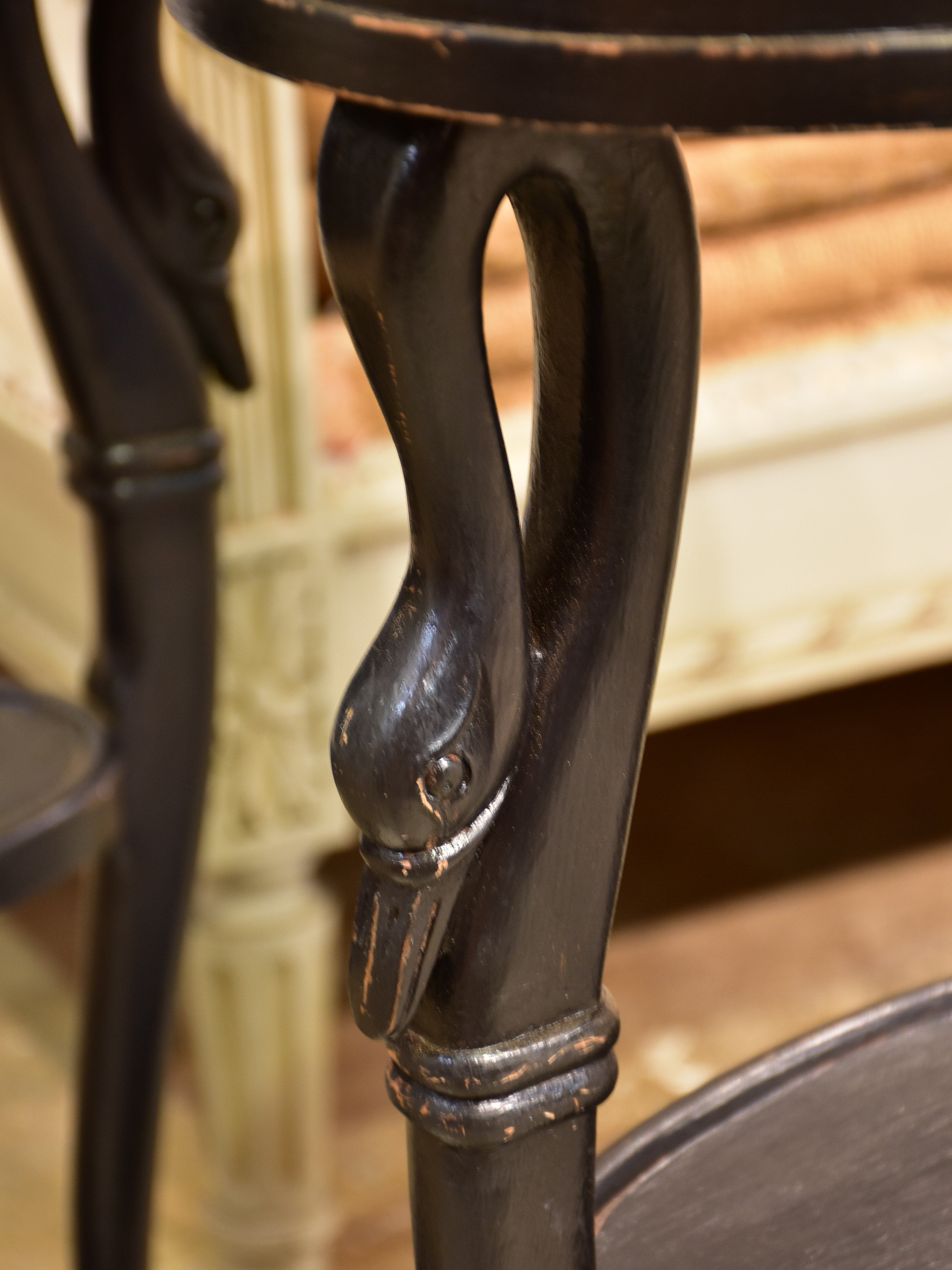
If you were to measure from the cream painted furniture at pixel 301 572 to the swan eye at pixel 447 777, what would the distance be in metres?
0.57

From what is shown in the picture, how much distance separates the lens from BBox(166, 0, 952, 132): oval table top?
0.23 metres

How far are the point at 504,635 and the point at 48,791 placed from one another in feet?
1.34

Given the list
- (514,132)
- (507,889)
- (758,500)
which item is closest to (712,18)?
(514,132)

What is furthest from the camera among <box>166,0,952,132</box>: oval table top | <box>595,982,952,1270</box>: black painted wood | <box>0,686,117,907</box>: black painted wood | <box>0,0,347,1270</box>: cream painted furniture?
<box>0,0,347,1270</box>: cream painted furniture

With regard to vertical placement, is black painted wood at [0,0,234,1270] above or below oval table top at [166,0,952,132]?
below

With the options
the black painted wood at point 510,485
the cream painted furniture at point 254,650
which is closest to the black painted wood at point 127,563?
the cream painted furniture at point 254,650

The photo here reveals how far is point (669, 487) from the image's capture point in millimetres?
305

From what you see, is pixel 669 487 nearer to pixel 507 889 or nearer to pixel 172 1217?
pixel 507 889

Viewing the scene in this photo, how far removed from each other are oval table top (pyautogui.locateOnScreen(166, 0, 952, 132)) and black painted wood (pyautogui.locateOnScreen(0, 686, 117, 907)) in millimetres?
432

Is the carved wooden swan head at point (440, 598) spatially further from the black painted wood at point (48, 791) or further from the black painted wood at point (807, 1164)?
the black painted wood at point (48, 791)

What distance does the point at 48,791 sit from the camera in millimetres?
659

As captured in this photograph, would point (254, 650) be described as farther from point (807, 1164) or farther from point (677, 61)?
point (677, 61)

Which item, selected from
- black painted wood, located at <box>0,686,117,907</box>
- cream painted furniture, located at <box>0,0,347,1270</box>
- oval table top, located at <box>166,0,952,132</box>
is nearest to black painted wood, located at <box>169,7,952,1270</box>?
oval table top, located at <box>166,0,952,132</box>

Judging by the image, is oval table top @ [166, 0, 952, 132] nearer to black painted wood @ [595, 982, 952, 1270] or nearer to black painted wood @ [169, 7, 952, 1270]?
black painted wood @ [169, 7, 952, 1270]
